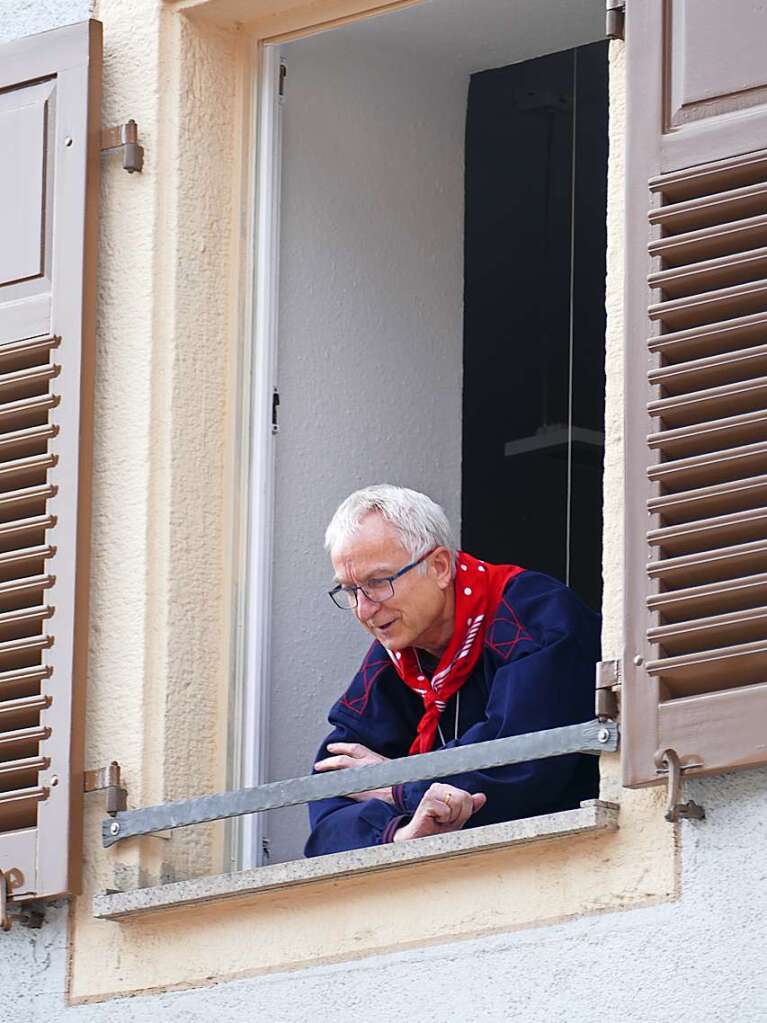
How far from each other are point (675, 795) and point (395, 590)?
3.84 feet

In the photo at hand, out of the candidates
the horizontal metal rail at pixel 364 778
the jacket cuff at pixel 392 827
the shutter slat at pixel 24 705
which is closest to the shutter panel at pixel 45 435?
the shutter slat at pixel 24 705

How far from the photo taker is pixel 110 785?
6648 mm

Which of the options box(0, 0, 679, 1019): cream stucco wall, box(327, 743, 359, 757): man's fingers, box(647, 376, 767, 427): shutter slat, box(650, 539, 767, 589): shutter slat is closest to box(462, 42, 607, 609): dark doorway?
box(0, 0, 679, 1019): cream stucco wall

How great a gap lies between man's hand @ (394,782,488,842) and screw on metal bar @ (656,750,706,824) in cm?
60

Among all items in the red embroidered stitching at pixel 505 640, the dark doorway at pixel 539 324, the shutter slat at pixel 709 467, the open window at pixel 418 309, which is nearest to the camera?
the shutter slat at pixel 709 467

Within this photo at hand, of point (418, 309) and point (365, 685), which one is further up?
point (418, 309)

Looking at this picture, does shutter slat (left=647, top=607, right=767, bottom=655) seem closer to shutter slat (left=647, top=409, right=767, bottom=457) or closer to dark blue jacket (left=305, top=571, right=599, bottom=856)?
shutter slat (left=647, top=409, right=767, bottom=457)

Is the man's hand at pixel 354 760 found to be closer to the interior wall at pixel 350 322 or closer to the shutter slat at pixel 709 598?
the interior wall at pixel 350 322

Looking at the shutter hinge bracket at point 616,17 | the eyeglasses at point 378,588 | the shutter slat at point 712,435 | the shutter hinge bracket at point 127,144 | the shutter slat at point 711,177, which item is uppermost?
the shutter hinge bracket at point 616,17

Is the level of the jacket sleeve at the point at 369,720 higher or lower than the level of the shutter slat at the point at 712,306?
lower

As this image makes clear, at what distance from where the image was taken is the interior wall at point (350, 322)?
285 inches

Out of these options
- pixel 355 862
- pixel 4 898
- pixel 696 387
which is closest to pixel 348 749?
pixel 355 862

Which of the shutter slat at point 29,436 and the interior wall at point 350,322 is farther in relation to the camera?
the interior wall at point 350,322

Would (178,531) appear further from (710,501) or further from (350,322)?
(710,501)
